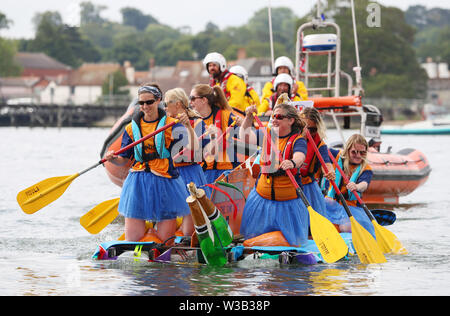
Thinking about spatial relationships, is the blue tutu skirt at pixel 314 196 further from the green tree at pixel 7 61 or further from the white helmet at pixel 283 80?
the green tree at pixel 7 61

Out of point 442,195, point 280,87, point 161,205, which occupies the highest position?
point 280,87

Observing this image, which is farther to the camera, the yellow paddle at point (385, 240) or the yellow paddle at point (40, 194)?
the yellow paddle at point (385, 240)

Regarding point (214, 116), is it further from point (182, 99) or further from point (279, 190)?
point (279, 190)

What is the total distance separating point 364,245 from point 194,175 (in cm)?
202

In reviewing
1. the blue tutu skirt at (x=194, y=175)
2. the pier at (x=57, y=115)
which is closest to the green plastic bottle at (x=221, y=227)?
the blue tutu skirt at (x=194, y=175)

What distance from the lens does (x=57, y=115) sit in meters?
85.8

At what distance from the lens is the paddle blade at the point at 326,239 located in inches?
372

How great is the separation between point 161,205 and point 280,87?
4516 millimetres

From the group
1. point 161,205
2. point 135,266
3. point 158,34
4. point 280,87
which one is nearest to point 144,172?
point 161,205

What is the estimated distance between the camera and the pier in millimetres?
84375

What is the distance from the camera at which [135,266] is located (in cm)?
959

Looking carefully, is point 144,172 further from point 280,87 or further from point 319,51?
point 319,51

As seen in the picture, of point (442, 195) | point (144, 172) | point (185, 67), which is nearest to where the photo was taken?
point (144, 172)

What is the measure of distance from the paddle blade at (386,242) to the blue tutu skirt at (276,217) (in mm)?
1278
